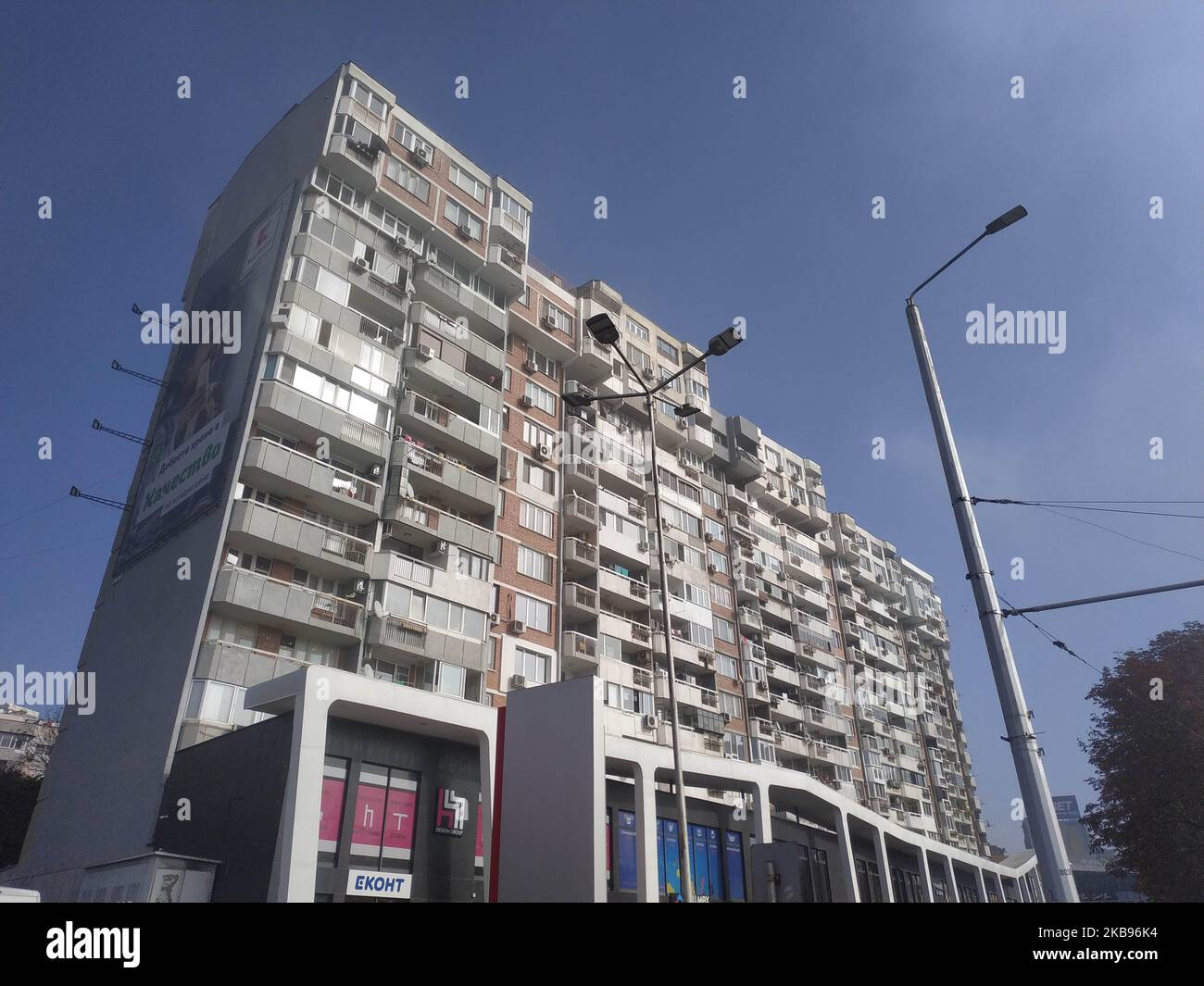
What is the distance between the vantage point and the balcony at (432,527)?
3322cm

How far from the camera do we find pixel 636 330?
57375 millimetres

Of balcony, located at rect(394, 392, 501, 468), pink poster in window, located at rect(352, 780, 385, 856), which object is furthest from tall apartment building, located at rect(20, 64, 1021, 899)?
balcony, located at rect(394, 392, 501, 468)

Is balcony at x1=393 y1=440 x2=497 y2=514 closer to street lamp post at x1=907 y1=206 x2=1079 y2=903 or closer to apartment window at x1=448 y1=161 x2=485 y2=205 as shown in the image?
apartment window at x1=448 y1=161 x2=485 y2=205

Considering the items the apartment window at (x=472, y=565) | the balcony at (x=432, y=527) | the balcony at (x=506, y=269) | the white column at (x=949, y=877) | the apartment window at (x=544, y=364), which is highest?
the balcony at (x=506, y=269)

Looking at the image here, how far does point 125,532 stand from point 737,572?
122 feet

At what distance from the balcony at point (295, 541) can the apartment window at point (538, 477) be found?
1186 cm

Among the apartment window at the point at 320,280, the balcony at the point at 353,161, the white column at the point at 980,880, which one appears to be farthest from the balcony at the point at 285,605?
the white column at the point at 980,880

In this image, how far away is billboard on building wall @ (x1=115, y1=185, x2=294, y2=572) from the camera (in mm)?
31520

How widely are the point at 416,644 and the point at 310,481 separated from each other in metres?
7.34

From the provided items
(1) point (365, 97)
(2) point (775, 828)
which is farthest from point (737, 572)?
(1) point (365, 97)

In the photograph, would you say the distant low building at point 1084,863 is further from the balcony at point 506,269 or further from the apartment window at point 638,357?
the balcony at point 506,269
